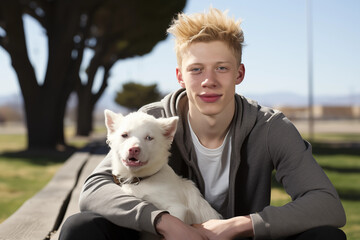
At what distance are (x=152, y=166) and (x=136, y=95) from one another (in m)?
47.1

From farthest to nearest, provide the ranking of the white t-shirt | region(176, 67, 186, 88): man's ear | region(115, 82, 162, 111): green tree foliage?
region(115, 82, 162, 111): green tree foliage
region(176, 67, 186, 88): man's ear
the white t-shirt

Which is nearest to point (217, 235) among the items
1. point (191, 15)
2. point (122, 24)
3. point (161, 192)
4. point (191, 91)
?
point (161, 192)

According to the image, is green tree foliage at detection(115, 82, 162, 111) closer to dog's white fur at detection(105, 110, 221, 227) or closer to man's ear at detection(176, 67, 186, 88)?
man's ear at detection(176, 67, 186, 88)

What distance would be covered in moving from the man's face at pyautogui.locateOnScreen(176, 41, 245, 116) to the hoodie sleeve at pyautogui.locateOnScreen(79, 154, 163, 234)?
31.8 inches

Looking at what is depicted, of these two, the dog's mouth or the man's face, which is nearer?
the dog's mouth

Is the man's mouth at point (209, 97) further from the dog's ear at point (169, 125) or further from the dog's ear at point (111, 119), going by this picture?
the dog's ear at point (111, 119)

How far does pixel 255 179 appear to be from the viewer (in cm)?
319

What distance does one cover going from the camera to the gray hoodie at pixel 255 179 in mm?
2666

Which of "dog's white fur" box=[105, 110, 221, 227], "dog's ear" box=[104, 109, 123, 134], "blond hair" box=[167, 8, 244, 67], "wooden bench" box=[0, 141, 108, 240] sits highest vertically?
"blond hair" box=[167, 8, 244, 67]

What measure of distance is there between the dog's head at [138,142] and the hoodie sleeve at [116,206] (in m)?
0.15

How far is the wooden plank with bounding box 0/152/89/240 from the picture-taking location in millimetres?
3518

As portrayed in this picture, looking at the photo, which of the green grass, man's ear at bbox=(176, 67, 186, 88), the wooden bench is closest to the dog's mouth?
man's ear at bbox=(176, 67, 186, 88)

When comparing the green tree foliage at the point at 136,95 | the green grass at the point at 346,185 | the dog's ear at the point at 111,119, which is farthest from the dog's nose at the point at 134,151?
the green tree foliage at the point at 136,95

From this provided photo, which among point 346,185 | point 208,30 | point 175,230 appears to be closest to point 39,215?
point 175,230
